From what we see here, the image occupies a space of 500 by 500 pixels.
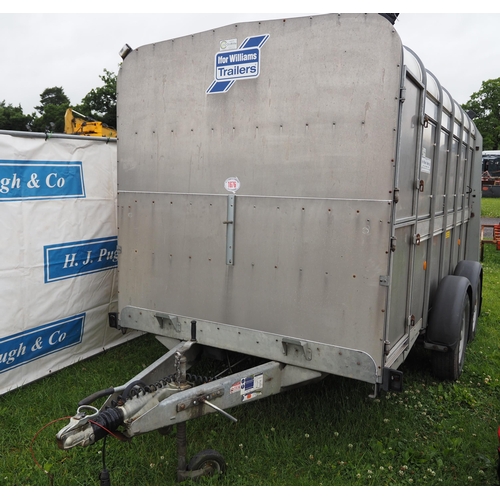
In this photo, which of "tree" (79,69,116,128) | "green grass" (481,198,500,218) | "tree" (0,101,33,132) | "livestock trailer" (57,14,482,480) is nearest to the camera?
"livestock trailer" (57,14,482,480)

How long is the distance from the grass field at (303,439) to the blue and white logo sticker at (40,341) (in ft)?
0.87

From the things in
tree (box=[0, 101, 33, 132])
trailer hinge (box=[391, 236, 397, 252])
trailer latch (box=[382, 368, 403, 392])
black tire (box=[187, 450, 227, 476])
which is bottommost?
black tire (box=[187, 450, 227, 476])

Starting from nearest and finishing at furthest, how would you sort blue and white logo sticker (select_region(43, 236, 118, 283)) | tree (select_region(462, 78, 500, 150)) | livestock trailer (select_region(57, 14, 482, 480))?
livestock trailer (select_region(57, 14, 482, 480)) < blue and white logo sticker (select_region(43, 236, 118, 283)) < tree (select_region(462, 78, 500, 150))

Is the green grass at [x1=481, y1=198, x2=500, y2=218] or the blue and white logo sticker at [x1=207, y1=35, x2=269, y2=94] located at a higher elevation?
the blue and white logo sticker at [x1=207, y1=35, x2=269, y2=94]

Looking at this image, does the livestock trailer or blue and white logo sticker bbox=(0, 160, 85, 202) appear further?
blue and white logo sticker bbox=(0, 160, 85, 202)

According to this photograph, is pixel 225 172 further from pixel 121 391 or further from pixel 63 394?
pixel 63 394

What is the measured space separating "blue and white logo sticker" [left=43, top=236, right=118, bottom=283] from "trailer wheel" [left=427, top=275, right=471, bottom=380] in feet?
10.8

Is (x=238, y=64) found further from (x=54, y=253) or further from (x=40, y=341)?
(x=40, y=341)

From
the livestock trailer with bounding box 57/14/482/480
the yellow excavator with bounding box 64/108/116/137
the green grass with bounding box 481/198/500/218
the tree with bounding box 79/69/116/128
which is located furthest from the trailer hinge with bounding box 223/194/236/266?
the tree with bounding box 79/69/116/128

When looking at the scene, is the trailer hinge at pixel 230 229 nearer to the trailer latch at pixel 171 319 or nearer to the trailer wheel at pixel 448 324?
the trailer latch at pixel 171 319

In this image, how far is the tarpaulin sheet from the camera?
4.32 meters

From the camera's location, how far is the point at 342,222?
3.21 meters

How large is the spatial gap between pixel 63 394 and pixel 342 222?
288 centimetres

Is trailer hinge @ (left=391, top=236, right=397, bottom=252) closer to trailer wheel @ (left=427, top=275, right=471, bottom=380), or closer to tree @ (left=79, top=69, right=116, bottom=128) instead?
trailer wheel @ (left=427, top=275, right=471, bottom=380)
